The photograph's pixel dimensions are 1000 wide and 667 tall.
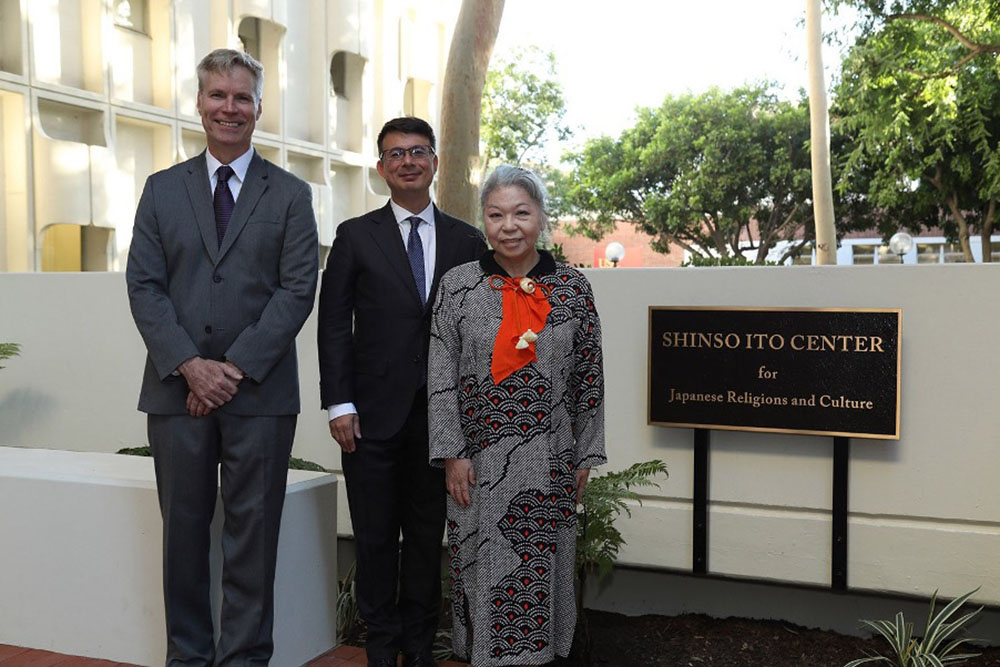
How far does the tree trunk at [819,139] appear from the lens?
53.3 ft

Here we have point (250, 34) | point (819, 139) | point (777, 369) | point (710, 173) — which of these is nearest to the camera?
point (777, 369)

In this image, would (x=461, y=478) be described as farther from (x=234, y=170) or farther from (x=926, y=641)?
(x=926, y=641)

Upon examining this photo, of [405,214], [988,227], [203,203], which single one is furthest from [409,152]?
[988,227]

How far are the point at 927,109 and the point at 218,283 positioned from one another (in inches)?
711

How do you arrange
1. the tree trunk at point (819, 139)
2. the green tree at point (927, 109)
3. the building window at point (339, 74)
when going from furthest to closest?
the building window at point (339, 74), the tree trunk at point (819, 139), the green tree at point (927, 109)

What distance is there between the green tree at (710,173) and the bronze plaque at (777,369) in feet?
84.4

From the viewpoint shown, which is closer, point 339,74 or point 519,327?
point 519,327

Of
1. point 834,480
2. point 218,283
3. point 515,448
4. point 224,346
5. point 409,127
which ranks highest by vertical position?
point 409,127

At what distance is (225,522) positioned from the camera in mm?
3377

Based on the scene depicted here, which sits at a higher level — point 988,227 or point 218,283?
point 988,227

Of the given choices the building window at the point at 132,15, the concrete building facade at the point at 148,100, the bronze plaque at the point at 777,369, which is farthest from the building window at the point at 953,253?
the bronze plaque at the point at 777,369

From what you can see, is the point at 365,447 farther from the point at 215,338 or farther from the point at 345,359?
the point at 215,338

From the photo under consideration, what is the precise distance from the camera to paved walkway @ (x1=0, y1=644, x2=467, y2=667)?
12.5 ft

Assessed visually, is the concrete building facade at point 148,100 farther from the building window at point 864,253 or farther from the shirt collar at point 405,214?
the building window at point 864,253
